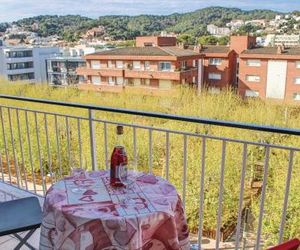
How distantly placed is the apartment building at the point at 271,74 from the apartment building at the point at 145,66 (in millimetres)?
2938

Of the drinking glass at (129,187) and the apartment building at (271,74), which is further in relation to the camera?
the apartment building at (271,74)

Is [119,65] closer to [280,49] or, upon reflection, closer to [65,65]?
[65,65]

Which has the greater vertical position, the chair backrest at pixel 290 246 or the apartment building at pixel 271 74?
the chair backrest at pixel 290 246

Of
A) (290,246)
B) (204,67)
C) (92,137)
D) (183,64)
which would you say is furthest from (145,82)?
(290,246)

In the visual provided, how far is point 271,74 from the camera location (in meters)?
17.0

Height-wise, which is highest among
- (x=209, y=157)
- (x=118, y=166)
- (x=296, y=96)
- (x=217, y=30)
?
(x=217, y=30)

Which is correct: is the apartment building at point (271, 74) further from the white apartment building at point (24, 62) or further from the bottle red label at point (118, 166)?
the white apartment building at point (24, 62)

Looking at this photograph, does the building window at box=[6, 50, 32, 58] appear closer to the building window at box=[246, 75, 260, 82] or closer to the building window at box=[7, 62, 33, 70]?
the building window at box=[7, 62, 33, 70]

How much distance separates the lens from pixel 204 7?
13.4 meters

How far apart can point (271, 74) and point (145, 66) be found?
25.4 ft

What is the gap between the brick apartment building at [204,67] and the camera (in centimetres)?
1608

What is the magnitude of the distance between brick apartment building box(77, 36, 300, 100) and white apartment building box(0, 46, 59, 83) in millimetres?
6823

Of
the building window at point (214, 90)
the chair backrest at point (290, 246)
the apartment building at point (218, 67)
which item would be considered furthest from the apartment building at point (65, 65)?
the chair backrest at point (290, 246)

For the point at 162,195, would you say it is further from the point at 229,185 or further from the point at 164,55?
the point at 164,55
